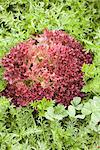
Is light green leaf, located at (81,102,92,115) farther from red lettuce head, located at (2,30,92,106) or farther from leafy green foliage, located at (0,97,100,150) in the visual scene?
red lettuce head, located at (2,30,92,106)

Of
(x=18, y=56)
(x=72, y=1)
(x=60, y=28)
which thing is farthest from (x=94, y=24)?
(x=18, y=56)

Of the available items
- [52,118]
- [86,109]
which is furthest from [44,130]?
[86,109]

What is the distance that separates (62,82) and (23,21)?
0.72 m

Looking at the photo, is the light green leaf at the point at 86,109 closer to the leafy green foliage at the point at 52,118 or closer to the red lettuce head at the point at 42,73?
the leafy green foliage at the point at 52,118

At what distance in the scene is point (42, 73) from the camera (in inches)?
92.4

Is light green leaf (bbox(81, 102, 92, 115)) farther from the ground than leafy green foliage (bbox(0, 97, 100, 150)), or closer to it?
farther from the ground

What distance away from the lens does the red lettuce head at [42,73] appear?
234 cm

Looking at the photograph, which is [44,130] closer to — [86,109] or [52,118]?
[52,118]

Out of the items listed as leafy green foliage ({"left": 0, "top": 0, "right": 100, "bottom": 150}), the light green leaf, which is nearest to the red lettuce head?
leafy green foliage ({"left": 0, "top": 0, "right": 100, "bottom": 150})

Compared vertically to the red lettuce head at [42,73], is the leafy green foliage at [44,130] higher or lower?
lower

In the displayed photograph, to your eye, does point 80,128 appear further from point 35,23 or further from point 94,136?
point 35,23

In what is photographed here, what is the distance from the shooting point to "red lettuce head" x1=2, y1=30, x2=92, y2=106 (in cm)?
234

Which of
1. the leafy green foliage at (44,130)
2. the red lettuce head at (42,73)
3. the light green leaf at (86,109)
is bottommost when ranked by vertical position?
the leafy green foliage at (44,130)

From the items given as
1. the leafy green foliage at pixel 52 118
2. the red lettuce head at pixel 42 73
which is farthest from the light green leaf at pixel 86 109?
the red lettuce head at pixel 42 73
